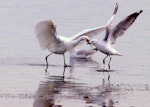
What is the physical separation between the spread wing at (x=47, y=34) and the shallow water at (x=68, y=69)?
556 mm

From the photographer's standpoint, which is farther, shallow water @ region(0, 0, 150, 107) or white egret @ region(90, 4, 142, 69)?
white egret @ region(90, 4, 142, 69)

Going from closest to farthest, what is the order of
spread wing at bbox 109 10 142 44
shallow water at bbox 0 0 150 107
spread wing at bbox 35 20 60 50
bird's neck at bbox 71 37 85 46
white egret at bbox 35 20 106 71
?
shallow water at bbox 0 0 150 107, spread wing at bbox 35 20 60 50, white egret at bbox 35 20 106 71, bird's neck at bbox 71 37 85 46, spread wing at bbox 109 10 142 44

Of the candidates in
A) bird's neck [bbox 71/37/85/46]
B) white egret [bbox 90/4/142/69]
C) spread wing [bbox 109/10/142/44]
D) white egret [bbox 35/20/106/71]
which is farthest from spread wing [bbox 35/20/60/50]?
spread wing [bbox 109/10/142/44]

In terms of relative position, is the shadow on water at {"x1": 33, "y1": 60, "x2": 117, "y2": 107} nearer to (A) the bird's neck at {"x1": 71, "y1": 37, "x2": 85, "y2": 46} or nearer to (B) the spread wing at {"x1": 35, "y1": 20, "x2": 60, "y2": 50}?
(B) the spread wing at {"x1": 35, "y1": 20, "x2": 60, "y2": 50}

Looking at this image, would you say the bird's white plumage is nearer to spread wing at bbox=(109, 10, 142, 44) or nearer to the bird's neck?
the bird's neck

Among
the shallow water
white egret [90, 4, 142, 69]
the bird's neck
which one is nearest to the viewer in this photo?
the shallow water

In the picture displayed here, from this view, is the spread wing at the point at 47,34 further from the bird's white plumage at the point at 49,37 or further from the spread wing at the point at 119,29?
the spread wing at the point at 119,29

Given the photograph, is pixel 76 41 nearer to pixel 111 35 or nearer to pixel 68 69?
pixel 111 35

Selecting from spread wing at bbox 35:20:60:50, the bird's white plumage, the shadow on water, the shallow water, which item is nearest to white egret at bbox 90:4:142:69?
the shallow water

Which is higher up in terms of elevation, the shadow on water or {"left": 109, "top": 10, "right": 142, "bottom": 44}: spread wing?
{"left": 109, "top": 10, "right": 142, "bottom": 44}: spread wing

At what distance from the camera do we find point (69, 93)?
16750 millimetres

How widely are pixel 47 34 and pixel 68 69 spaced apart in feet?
4.78

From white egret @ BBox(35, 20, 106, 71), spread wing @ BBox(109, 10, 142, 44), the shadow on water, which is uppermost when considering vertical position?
spread wing @ BBox(109, 10, 142, 44)

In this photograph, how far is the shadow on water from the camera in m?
15.6
